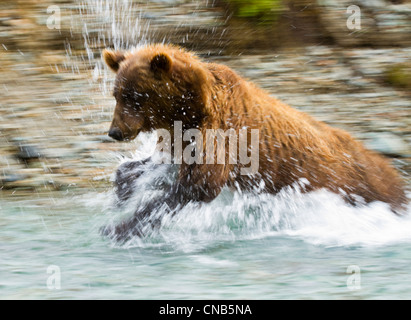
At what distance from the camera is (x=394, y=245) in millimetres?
5605

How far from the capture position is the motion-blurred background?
7.88 m

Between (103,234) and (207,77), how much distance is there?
159 centimetres

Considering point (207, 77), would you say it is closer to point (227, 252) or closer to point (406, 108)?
point (227, 252)

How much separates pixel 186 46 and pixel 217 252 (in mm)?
A: 5222

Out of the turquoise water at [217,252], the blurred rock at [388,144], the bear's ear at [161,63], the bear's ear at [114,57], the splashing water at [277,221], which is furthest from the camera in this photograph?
the blurred rock at [388,144]

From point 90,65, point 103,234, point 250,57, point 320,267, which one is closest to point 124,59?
point 103,234

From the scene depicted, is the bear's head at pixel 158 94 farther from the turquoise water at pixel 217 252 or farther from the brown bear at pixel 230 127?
the turquoise water at pixel 217 252

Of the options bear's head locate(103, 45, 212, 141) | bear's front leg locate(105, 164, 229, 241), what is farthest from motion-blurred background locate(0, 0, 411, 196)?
bear's head locate(103, 45, 212, 141)

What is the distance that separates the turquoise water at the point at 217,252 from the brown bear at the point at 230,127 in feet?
0.57

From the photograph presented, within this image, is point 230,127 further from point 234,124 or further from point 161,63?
point 161,63

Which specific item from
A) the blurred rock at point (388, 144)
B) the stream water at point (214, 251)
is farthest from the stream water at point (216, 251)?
the blurred rock at point (388, 144)

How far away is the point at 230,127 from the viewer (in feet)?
18.5

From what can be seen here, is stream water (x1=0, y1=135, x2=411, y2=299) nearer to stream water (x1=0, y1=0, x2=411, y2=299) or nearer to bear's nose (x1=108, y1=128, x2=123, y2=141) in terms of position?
stream water (x1=0, y1=0, x2=411, y2=299)

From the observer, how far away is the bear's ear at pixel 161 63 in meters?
5.45
